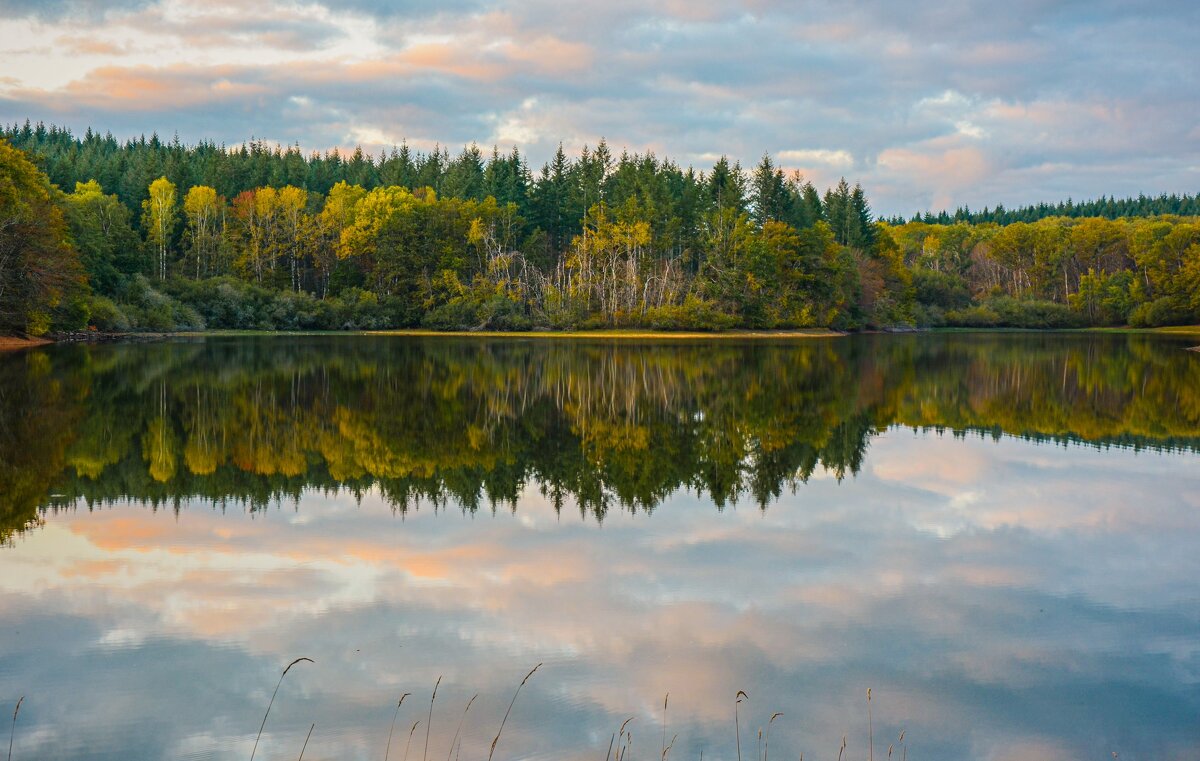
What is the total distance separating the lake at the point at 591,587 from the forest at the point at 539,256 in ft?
187

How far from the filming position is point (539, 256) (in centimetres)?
10319

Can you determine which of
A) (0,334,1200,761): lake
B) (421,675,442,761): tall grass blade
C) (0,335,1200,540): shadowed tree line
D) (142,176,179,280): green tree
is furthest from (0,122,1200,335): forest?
(421,675,442,761): tall grass blade

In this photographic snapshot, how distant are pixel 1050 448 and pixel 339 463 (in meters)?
15.6

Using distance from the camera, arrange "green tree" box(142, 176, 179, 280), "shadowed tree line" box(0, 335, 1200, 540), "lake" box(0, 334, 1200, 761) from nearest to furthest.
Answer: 1. "lake" box(0, 334, 1200, 761)
2. "shadowed tree line" box(0, 335, 1200, 540)
3. "green tree" box(142, 176, 179, 280)

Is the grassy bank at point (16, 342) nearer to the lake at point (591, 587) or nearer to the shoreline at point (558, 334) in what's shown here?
the shoreline at point (558, 334)

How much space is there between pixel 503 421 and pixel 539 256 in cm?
7980

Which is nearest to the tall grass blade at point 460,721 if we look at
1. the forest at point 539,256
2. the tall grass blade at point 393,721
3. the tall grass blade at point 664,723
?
the tall grass blade at point 393,721

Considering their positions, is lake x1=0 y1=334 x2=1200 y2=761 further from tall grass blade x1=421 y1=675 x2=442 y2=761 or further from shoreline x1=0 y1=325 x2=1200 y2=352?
shoreline x1=0 y1=325 x2=1200 y2=352

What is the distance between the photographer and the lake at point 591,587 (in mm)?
7348

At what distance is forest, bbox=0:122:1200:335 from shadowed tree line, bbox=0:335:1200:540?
39.5 m

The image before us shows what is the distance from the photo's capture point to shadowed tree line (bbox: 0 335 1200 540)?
1648cm

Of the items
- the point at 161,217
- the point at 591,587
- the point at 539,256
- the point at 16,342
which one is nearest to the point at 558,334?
the point at 539,256

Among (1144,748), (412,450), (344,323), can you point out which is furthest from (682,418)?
(344,323)

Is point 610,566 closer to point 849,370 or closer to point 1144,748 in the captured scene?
point 1144,748
